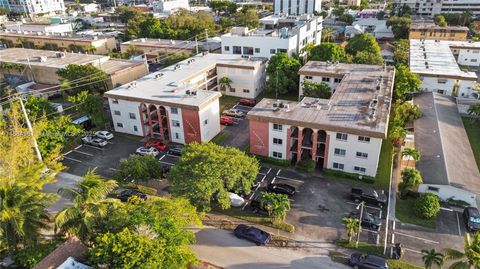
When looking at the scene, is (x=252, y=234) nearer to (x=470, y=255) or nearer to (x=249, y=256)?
(x=249, y=256)

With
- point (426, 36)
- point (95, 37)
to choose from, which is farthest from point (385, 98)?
point (95, 37)

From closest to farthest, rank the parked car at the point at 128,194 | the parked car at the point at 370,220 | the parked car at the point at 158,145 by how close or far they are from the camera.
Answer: the parked car at the point at 370,220, the parked car at the point at 128,194, the parked car at the point at 158,145

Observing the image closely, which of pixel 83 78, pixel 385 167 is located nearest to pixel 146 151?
pixel 83 78

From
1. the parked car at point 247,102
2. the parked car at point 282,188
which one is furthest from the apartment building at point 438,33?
the parked car at point 282,188

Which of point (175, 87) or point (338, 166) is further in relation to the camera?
Answer: point (175, 87)

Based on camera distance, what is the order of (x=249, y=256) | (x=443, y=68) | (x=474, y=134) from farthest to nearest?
(x=443, y=68) < (x=474, y=134) < (x=249, y=256)

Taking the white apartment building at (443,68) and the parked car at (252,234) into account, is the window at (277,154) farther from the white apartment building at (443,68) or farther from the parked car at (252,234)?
the white apartment building at (443,68)
